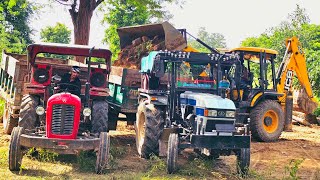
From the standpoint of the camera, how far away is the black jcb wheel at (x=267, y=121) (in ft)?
38.7

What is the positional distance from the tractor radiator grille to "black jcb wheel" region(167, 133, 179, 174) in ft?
5.80

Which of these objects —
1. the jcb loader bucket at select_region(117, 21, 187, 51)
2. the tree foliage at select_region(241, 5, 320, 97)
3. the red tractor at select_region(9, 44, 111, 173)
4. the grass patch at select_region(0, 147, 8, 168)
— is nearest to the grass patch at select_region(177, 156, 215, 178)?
the red tractor at select_region(9, 44, 111, 173)

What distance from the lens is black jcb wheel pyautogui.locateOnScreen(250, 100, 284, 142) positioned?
11781 millimetres

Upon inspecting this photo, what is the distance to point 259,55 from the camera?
12062 mm

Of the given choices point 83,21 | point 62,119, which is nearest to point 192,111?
point 62,119

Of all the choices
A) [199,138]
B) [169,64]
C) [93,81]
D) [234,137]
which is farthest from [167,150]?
[93,81]

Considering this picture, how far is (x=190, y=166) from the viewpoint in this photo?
25.9ft

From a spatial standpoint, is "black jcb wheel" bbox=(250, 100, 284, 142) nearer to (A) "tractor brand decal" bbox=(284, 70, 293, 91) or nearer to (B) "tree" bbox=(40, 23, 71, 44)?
(A) "tractor brand decal" bbox=(284, 70, 293, 91)

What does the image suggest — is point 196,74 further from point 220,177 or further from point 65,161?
point 65,161

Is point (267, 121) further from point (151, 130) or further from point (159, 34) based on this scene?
point (151, 130)

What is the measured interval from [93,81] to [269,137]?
5.68 metres

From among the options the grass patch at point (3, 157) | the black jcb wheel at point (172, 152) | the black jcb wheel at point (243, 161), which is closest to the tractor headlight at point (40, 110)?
the grass patch at point (3, 157)

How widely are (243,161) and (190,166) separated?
1.05 metres

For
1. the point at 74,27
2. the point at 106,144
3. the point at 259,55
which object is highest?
the point at 74,27
